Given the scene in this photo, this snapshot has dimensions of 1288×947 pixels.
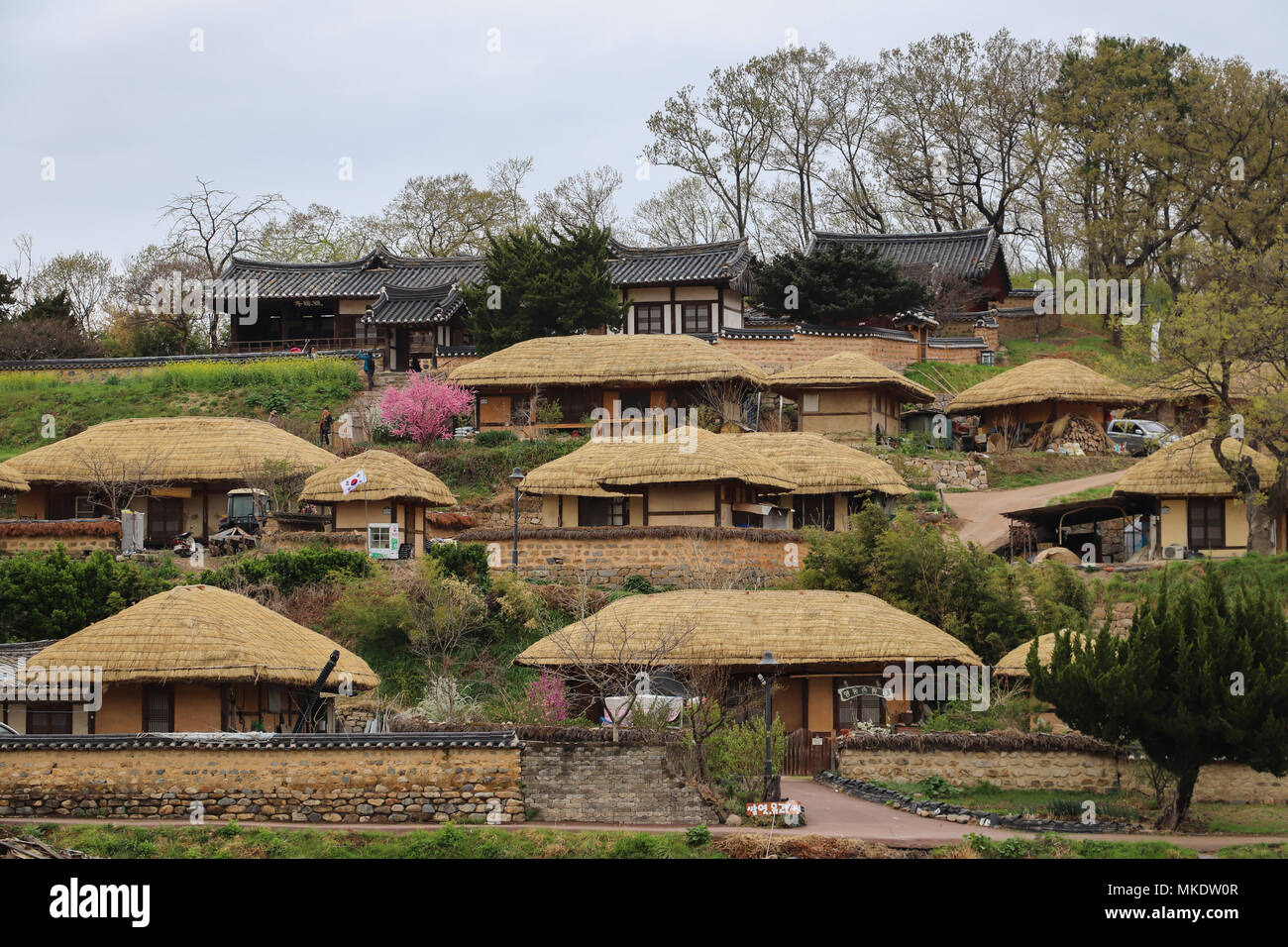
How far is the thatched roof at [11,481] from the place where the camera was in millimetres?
38875

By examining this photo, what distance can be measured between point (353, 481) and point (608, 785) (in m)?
16.7

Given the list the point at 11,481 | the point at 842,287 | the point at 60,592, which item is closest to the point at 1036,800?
the point at 60,592

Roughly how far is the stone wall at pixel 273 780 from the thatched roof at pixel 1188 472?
2002 centimetres

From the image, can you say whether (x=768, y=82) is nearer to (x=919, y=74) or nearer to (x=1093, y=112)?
(x=919, y=74)

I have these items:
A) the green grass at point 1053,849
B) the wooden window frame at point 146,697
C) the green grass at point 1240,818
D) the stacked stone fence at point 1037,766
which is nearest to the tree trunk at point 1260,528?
the stacked stone fence at point 1037,766

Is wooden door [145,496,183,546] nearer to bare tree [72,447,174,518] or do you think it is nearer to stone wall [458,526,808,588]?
bare tree [72,447,174,518]

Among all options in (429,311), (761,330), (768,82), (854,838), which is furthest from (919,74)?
(854,838)

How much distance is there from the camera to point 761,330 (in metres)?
53.1

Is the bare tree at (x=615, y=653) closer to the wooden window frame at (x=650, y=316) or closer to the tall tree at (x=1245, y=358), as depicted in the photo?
the tall tree at (x=1245, y=358)

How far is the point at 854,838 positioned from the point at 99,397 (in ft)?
131

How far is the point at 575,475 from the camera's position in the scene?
→ 37.0m

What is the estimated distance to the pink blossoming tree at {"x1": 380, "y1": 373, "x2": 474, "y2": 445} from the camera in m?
47.9
